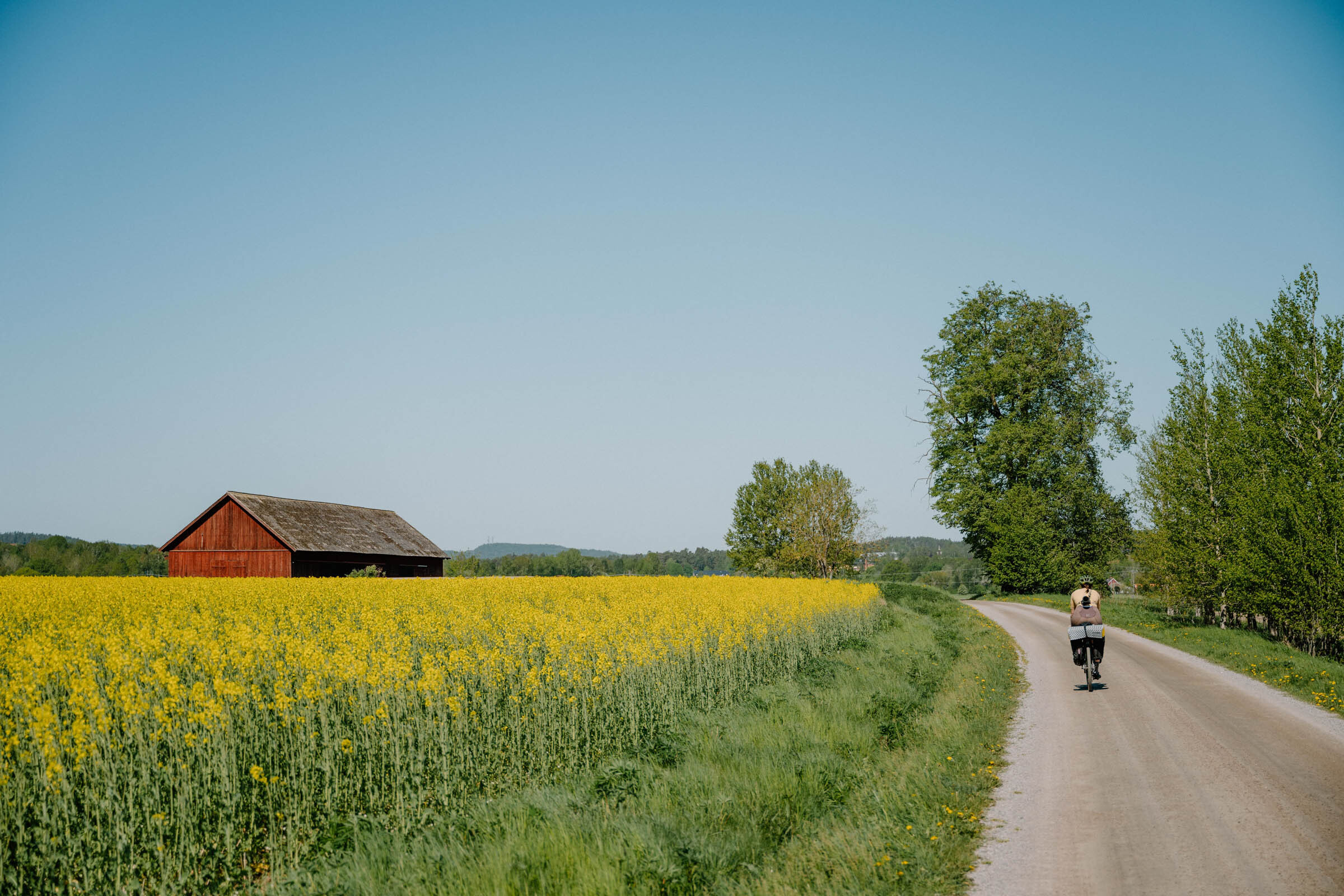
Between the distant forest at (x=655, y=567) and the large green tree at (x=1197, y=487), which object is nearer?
the large green tree at (x=1197, y=487)

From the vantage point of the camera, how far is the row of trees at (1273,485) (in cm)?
1897

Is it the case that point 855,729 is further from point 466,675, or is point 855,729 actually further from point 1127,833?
point 466,675

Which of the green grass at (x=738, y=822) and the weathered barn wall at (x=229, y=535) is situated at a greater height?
the weathered barn wall at (x=229, y=535)

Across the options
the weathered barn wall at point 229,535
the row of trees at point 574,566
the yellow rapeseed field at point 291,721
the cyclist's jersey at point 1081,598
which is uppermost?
the weathered barn wall at point 229,535

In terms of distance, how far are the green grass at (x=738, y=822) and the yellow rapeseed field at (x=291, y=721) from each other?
25.9 inches

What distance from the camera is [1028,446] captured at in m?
44.6

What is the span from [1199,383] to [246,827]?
104 ft

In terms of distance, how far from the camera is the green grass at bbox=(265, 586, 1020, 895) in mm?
5508

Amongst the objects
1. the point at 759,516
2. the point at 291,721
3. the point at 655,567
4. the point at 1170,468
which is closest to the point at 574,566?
the point at 655,567

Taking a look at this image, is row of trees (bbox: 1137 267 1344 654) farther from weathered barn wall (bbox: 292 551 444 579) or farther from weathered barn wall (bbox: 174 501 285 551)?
weathered barn wall (bbox: 174 501 285 551)

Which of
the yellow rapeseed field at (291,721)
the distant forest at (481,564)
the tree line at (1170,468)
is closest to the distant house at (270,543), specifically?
the distant forest at (481,564)

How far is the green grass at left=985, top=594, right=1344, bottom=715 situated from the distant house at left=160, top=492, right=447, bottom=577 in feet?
126

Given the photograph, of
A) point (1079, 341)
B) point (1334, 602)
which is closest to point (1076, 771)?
point (1334, 602)

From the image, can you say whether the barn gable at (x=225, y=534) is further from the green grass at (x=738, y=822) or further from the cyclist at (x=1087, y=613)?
the cyclist at (x=1087, y=613)
